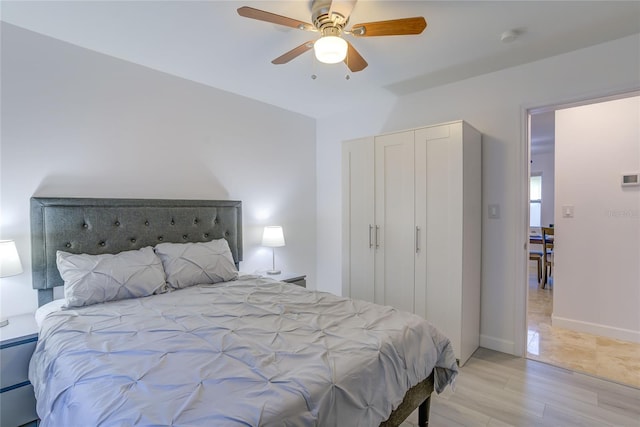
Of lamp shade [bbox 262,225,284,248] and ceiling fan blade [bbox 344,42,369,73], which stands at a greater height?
ceiling fan blade [bbox 344,42,369,73]

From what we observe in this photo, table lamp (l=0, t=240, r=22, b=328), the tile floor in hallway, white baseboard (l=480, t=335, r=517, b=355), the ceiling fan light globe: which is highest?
the ceiling fan light globe

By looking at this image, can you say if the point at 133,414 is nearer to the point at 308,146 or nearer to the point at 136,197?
the point at 136,197

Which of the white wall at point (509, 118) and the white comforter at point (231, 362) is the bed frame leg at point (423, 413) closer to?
the white comforter at point (231, 362)

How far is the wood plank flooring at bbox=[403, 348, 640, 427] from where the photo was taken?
6.29ft

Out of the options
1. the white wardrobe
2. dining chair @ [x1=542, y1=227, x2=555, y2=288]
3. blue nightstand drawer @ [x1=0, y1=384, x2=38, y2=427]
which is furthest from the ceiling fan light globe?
dining chair @ [x1=542, y1=227, x2=555, y2=288]

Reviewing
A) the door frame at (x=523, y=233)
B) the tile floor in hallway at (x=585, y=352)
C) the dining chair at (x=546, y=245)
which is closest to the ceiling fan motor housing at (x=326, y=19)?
the door frame at (x=523, y=233)

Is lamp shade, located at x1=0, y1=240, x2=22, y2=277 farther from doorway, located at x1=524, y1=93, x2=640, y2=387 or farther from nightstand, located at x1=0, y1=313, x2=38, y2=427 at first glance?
doorway, located at x1=524, y1=93, x2=640, y2=387

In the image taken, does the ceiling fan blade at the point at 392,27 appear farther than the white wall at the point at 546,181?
No

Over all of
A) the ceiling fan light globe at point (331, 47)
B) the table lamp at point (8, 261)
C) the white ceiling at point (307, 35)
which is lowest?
the table lamp at point (8, 261)

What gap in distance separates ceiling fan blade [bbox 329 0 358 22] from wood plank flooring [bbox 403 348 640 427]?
94.0 inches

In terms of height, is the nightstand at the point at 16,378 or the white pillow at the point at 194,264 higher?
the white pillow at the point at 194,264

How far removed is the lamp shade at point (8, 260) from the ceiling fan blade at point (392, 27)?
7.80 ft

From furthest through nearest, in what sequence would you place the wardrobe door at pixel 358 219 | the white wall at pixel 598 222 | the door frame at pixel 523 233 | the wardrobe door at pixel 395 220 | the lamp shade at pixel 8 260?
the wardrobe door at pixel 358 219, the white wall at pixel 598 222, the wardrobe door at pixel 395 220, the door frame at pixel 523 233, the lamp shade at pixel 8 260

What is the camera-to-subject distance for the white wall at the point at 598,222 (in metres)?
2.98
